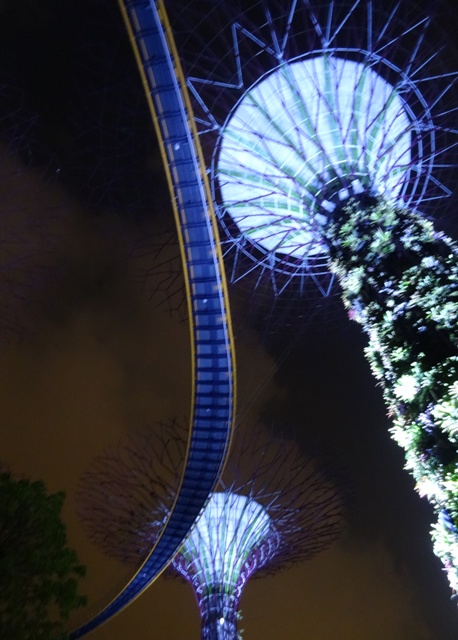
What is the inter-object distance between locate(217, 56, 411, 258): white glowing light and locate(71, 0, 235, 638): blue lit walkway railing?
138 centimetres

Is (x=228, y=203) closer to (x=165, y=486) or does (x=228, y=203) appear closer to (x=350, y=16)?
(x=350, y=16)

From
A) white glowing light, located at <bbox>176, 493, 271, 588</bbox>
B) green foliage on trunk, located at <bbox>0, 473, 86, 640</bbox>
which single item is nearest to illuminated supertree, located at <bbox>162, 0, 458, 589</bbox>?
green foliage on trunk, located at <bbox>0, 473, 86, 640</bbox>

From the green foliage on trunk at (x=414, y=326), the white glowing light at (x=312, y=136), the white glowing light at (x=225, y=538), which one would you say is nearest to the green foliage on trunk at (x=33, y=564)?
the green foliage on trunk at (x=414, y=326)

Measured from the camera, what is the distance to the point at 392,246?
12.6 m

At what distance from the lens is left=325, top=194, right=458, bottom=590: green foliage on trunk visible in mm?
10039

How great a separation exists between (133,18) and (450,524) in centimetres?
1332

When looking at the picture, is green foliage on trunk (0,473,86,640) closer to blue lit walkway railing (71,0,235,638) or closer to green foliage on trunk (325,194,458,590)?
green foliage on trunk (325,194,458,590)

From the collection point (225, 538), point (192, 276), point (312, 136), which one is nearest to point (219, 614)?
point (225, 538)

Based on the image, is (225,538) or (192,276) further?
(225,538)

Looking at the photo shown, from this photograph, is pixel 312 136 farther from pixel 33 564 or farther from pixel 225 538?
pixel 225 538

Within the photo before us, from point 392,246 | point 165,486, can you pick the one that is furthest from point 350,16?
point 165,486

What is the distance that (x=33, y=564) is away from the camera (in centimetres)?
1132

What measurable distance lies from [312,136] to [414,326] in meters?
7.07

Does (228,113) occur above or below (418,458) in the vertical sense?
above
